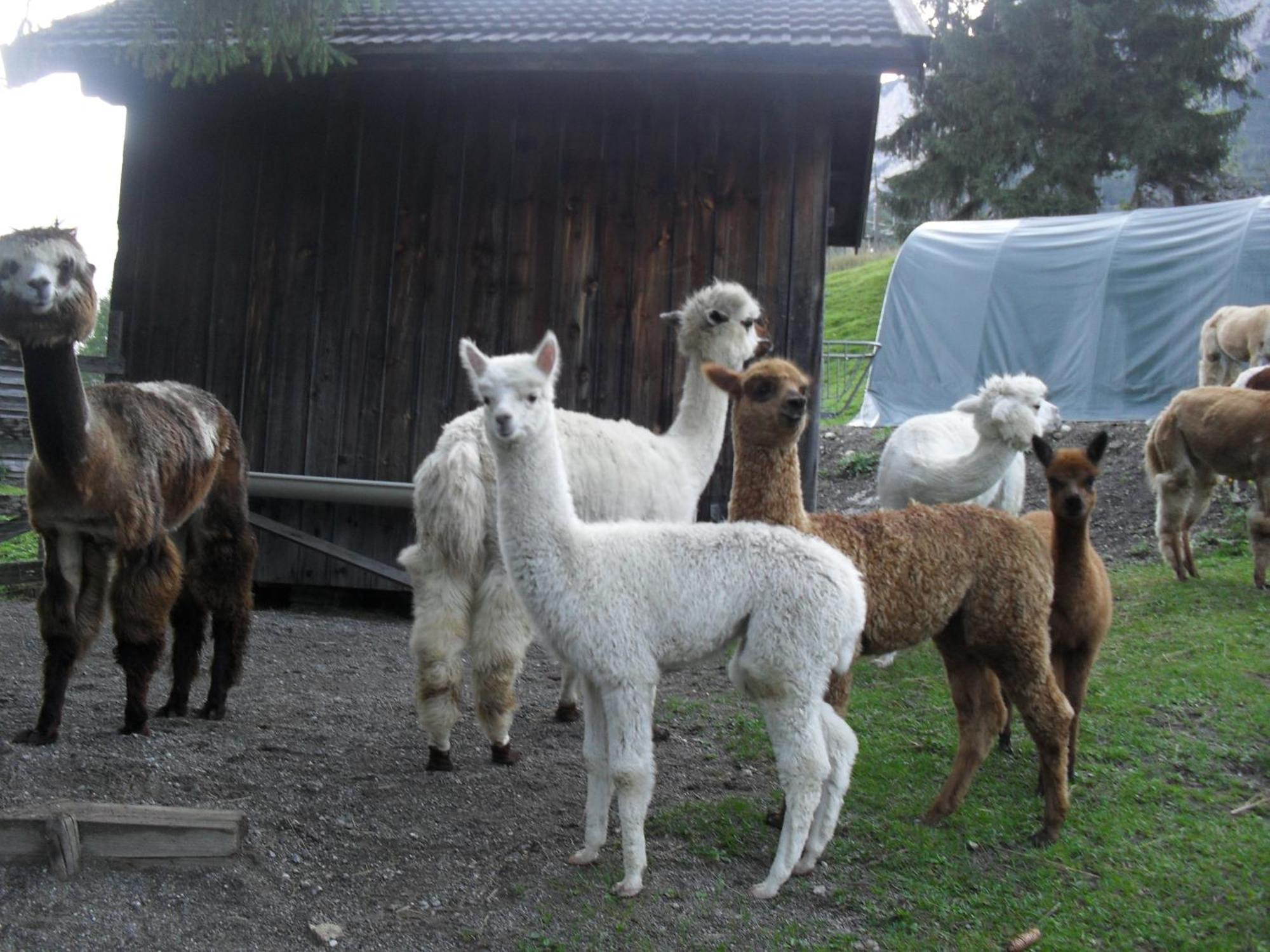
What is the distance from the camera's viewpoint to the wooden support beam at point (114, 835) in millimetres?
3541

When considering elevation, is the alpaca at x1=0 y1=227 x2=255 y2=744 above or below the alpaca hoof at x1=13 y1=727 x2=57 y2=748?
→ above

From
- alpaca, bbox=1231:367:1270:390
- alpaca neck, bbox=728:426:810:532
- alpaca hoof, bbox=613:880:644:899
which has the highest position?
alpaca, bbox=1231:367:1270:390

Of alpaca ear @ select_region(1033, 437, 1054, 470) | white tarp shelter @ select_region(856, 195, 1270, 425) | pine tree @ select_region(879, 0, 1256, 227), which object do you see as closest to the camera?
alpaca ear @ select_region(1033, 437, 1054, 470)

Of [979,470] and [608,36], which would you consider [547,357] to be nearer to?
[979,470]

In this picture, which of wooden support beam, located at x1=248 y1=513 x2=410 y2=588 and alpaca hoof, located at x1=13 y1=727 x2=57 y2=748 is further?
wooden support beam, located at x1=248 y1=513 x2=410 y2=588

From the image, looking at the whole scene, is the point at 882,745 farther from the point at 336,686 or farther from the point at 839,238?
the point at 839,238

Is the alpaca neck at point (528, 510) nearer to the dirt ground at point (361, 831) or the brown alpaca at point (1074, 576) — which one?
the dirt ground at point (361, 831)

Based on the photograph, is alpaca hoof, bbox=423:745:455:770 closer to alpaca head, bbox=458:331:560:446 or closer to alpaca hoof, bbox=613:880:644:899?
alpaca hoof, bbox=613:880:644:899

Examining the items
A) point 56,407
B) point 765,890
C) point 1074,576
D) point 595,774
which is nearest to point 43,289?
point 56,407

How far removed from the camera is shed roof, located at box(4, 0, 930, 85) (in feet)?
23.7

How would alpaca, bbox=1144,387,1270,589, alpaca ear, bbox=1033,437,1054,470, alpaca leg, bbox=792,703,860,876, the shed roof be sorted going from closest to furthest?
alpaca leg, bbox=792,703,860,876 < alpaca ear, bbox=1033,437,1054,470 < the shed roof < alpaca, bbox=1144,387,1270,589

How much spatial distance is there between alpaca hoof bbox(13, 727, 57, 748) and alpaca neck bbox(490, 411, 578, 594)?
2.23 m

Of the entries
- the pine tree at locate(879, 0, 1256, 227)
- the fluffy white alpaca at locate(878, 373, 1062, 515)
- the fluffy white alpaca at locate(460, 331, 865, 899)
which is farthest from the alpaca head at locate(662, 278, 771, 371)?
the pine tree at locate(879, 0, 1256, 227)

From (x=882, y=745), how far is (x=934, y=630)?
1133 mm
